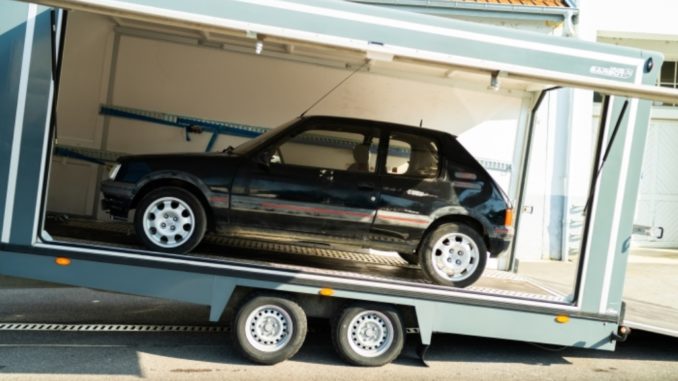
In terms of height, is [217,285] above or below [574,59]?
below

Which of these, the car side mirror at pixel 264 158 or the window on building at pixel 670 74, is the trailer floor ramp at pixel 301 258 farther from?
the window on building at pixel 670 74

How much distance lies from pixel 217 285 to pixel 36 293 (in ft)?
11.6

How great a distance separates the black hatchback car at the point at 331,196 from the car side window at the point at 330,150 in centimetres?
1

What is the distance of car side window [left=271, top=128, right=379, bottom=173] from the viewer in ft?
19.5

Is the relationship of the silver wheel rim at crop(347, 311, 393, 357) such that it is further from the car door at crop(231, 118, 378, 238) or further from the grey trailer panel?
the car door at crop(231, 118, 378, 238)

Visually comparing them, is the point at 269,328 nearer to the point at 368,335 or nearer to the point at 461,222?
the point at 368,335

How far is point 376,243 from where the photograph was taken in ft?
19.4

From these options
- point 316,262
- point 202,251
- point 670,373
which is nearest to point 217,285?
point 202,251

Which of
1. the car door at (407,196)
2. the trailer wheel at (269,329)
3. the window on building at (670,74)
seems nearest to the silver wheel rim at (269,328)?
the trailer wheel at (269,329)

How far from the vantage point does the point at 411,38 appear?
480cm

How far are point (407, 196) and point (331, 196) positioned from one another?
0.72 m

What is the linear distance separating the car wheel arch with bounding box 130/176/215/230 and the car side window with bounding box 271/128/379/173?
2.45ft

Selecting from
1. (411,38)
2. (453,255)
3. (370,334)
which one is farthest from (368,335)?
(411,38)

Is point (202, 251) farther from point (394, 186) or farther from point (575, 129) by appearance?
point (575, 129)
